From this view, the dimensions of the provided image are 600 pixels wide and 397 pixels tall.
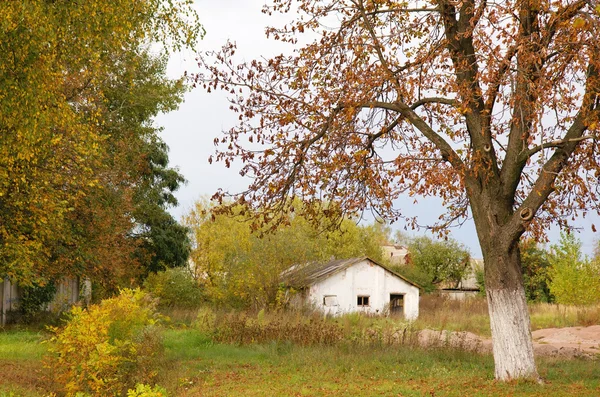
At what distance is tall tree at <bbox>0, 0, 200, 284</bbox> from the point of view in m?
12.0

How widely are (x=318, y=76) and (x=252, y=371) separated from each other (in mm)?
6528

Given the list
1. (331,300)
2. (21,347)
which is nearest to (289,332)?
(21,347)

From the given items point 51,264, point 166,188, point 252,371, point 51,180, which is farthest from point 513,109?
point 166,188

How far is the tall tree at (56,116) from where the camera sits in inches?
472

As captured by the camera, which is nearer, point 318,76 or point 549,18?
point 549,18

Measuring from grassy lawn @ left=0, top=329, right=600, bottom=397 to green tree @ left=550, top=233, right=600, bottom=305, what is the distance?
826 inches

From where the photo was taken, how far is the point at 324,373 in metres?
14.9

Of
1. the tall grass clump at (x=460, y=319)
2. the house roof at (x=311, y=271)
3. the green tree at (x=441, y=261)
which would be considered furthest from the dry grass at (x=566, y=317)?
the green tree at (x=441, y=261)

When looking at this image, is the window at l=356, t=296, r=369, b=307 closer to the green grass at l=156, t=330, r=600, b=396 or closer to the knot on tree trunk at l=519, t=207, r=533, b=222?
the green grass at l=156, t=330, r=600, b=396

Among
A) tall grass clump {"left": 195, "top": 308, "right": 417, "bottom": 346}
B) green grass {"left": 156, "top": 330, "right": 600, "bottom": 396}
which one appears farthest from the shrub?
tall grass clump {"left": 195, "top": 308, "right": 417, "bottom": 346}

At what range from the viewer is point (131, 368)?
14.1 m

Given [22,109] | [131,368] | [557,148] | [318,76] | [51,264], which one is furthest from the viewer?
[51,264]

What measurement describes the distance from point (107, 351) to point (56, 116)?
15.1 feet

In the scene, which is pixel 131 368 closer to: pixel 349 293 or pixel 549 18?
pixel 549 18
